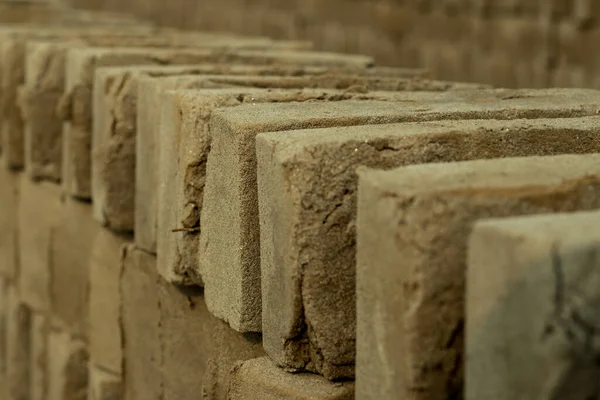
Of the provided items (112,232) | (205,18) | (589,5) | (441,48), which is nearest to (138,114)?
(112,232)

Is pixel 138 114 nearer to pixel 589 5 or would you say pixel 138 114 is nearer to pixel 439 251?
pixel 439 251

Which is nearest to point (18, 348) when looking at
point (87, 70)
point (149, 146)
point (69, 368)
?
point (69, 368)

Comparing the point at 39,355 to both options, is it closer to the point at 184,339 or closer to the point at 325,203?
the point at 184,339

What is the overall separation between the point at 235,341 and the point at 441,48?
6753 mm

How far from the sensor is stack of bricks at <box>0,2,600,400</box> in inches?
58.2

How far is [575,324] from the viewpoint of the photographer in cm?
140

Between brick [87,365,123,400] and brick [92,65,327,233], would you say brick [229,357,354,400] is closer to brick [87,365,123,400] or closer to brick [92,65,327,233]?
brick [92,65,327,233]

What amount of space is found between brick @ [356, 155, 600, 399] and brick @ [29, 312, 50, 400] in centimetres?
276

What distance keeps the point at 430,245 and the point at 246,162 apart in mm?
670

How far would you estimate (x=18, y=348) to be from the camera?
466 cm

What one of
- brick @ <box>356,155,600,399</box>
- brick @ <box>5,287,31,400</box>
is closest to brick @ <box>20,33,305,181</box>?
brick @ <box>5,287,31,400</box>

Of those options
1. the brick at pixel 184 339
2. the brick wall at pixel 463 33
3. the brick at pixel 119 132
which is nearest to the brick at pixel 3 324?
the brick at pixel 119 132

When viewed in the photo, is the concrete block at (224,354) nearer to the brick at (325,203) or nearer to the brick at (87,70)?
the brick at (325,203)

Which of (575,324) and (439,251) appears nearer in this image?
(575,324)
